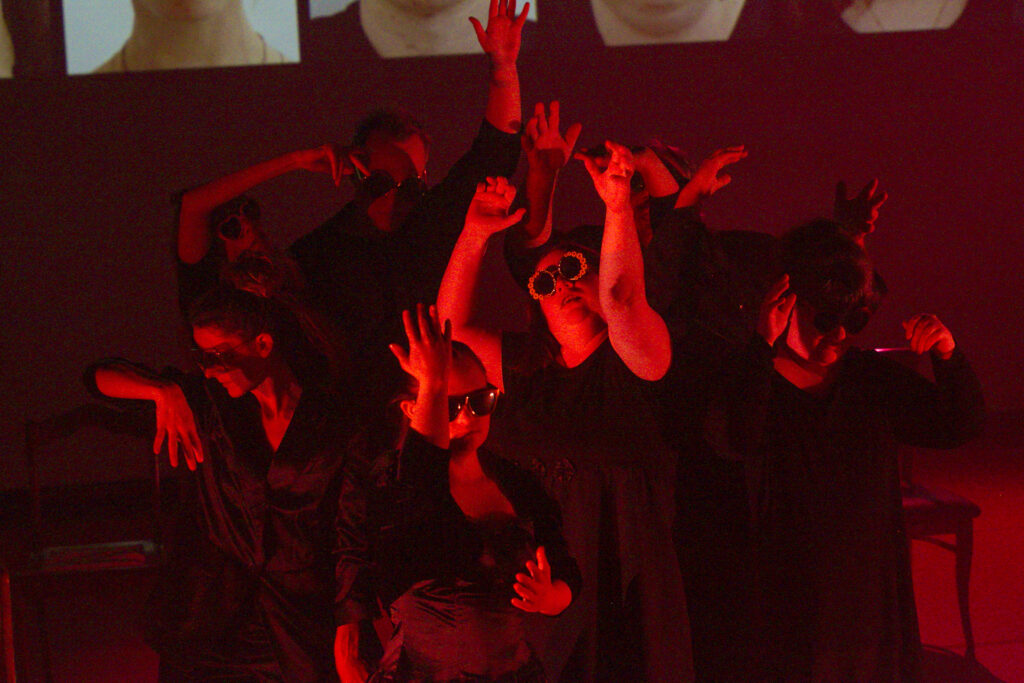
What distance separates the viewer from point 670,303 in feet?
8.02

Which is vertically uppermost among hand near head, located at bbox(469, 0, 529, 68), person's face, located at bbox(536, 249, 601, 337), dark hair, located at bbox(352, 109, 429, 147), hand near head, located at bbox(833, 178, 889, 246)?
hand near head, located at bbox(469, 0, 529, 68)

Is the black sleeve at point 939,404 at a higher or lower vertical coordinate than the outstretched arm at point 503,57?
lower

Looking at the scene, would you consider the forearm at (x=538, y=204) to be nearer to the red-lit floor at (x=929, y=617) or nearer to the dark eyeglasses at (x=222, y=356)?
the dark eyeglasses at (x=222, y=356)

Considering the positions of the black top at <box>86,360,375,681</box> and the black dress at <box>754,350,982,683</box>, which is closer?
the black dress at <box>754,350,982,683</box>

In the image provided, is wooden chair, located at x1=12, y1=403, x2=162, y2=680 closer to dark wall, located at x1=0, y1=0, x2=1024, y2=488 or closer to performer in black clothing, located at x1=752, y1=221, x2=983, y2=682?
performer in black clothing, located at x1=752, y1=221, x2=983, y2=682

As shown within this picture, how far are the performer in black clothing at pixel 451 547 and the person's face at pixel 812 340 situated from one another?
0.68 metres

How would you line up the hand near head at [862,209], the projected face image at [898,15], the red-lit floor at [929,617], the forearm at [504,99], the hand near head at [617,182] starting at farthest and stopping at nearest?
the projected face image at [898,15] → the red-lit floor at [929,617] → the forearm at [504,99] → the hand near head at [862,209] → the hand near head at [617,182]

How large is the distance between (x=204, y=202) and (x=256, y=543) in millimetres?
829

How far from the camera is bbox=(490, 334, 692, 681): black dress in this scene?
2.02 m

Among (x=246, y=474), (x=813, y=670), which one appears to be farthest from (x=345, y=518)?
(x=813, y=670)

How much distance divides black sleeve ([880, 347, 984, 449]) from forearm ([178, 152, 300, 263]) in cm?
147

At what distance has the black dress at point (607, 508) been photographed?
2021 millimetres

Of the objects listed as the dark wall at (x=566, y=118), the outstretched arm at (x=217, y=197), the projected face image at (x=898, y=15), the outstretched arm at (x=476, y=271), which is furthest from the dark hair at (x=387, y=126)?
the projected face image at (x=898, y=15)

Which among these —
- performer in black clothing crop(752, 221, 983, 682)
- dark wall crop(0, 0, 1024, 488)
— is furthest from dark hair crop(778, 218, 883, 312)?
dark wall crop(0, 0, 1024, 488)
